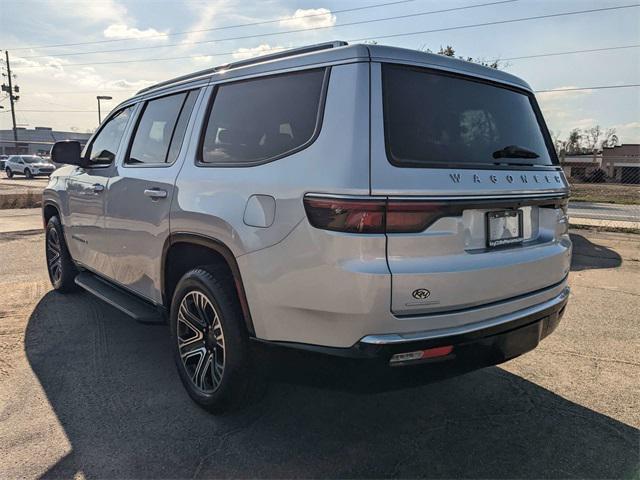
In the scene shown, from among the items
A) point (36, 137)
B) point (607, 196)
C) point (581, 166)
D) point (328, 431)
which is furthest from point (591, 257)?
point (36, 137)

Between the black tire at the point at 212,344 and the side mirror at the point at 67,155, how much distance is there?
2210 mm

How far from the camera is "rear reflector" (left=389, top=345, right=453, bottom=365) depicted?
7.29 ft

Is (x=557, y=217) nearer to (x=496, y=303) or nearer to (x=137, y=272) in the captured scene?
(x=496, y=303)

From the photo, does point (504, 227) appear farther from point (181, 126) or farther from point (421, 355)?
point (181, 126)

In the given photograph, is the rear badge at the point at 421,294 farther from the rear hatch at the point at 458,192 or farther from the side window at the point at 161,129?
the side window at the point at 161,129

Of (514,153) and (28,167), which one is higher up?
(514,153)

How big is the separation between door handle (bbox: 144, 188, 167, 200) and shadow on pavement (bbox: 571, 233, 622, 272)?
19.6 feet

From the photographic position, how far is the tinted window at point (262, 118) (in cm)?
253

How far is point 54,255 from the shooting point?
5.73 metres

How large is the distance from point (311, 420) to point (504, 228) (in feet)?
5.06

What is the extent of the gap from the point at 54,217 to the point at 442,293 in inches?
190

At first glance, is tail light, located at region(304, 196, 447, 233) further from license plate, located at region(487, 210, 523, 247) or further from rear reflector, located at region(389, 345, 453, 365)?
rear reflector, located at region(389, 345, 453, 365)

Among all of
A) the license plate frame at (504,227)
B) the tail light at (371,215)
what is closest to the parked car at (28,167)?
the tail light at (371,215)

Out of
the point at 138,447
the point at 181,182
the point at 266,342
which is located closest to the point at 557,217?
the point at 266,342
